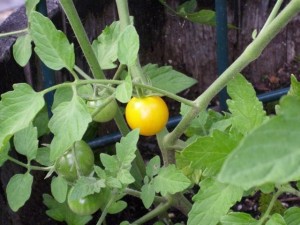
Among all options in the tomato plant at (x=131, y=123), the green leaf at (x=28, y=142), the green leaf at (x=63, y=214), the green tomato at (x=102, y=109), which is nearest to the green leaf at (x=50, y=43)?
the tomato plant at (x=131, y=123)

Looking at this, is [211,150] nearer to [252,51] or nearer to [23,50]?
[252,51]

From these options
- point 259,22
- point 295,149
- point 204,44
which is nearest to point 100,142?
point 204,44

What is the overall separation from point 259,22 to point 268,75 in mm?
170

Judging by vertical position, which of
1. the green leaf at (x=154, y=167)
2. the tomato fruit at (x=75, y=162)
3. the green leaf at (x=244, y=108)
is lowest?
the green leaf at (x=154, y=167)

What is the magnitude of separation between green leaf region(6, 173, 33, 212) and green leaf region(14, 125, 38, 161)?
0.04m

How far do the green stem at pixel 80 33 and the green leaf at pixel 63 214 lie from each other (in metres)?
0.32

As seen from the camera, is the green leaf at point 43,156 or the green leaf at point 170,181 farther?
the green leaf at point 43,156

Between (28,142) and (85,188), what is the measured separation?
17 cm

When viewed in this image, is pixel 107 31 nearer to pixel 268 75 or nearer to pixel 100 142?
pixel 100 142

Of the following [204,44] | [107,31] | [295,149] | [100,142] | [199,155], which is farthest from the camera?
[204,44]

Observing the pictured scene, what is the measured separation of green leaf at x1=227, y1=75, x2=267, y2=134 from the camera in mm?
703

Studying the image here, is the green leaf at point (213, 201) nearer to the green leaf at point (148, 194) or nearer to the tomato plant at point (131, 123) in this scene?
the tomato plant at point (131, 123)

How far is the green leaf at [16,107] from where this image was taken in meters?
0.71

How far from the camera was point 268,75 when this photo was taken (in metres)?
1.62
